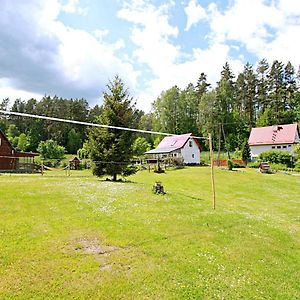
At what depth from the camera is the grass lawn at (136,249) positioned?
761 centimetres

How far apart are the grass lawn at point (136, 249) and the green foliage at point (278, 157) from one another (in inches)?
1408

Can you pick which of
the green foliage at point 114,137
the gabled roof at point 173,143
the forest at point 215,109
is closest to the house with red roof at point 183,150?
the gabled roof at point 173,143

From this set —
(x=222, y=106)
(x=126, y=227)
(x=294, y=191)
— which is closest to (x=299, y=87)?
(x=222, y=106)

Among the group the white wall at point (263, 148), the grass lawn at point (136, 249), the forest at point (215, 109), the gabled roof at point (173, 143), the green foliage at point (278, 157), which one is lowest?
the grass lawn at point (136, 249)

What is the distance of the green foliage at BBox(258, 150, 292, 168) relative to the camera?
49.4 m

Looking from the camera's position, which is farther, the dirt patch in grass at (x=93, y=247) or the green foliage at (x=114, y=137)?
the green foliage at (x=114, y=137)

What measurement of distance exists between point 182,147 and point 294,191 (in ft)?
88.7

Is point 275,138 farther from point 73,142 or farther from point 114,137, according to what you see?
point 73,142

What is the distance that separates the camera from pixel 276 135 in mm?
59125

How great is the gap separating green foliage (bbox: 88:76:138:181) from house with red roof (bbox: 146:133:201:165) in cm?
2690

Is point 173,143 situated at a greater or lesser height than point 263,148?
greater

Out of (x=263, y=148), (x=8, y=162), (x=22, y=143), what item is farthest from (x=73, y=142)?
(x=263, y=148)

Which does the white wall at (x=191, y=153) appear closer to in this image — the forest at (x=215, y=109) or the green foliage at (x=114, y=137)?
the forest at (x=215, y=109)

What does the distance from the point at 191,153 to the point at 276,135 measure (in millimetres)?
18014
